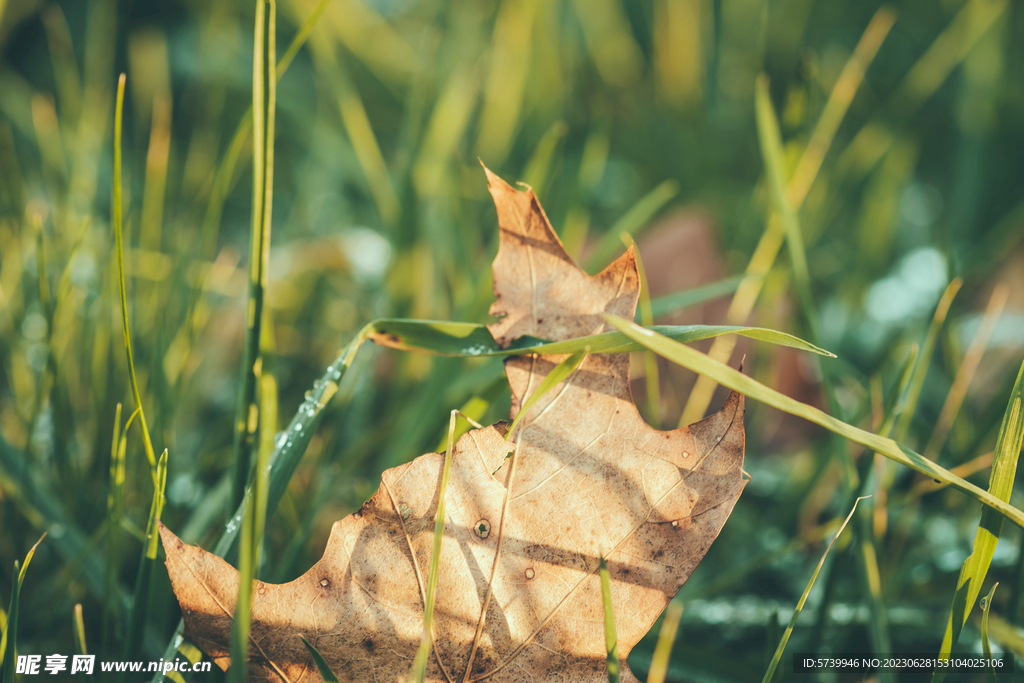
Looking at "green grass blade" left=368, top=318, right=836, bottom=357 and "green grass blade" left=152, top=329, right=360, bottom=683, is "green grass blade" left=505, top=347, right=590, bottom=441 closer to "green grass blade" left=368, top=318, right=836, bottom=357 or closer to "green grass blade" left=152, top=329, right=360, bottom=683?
"green grass blade" left=368, top=318, right=836, bottom=357

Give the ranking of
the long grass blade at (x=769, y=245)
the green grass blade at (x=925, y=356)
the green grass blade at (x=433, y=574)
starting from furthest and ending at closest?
the long grass blade at (x=769, y=245), the green grass blade at (x=925, y=356), the green grass blade at (x=433, y=574)

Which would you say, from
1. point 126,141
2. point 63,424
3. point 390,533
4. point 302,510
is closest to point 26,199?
point 126,141

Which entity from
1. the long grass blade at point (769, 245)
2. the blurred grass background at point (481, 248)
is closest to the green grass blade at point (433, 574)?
the blurred grass background at point (481, 248)

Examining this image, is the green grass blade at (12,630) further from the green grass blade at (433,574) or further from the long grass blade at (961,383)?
the long grass blade at (961,383)

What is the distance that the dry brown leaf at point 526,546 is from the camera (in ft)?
1.10

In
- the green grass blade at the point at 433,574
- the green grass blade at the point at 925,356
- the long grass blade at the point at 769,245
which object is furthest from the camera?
the long grass blade at the point at 769,245

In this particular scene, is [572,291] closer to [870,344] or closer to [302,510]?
[302,510]

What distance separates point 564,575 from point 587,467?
2.7 inches

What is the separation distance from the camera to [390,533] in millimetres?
336

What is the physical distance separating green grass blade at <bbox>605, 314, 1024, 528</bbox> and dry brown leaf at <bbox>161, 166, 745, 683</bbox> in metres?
0.03

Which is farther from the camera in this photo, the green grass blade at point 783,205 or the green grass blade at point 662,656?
the green grass blade at point 783,205

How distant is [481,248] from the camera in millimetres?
931

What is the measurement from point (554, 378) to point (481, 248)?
608mm

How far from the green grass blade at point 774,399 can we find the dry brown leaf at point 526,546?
1.0 inches
